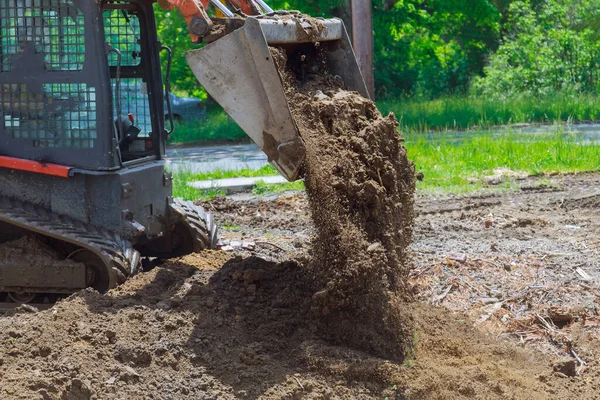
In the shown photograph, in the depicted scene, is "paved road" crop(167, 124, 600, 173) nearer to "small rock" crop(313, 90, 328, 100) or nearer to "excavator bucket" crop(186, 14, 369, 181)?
"small rock" crop(313, 90, 328, 100)

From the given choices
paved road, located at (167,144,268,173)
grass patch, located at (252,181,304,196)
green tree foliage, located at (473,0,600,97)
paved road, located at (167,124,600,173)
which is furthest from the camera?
green tree foliage, located at (473,0,600,97)

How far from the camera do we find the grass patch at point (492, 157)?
1255cm

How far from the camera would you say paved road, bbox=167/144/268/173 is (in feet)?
49.1

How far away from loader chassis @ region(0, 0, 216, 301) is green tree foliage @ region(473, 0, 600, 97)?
19.5 meters

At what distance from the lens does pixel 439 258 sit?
8.16 metres

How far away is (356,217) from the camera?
5719 mm

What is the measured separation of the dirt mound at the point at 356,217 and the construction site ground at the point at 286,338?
176mm

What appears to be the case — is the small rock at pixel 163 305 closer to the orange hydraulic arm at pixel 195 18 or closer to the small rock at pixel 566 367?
the orange hydraulic arm at pixel 195 18

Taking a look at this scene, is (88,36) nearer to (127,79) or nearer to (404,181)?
(127,79)

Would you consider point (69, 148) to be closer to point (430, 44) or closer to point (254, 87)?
point (254, 87)

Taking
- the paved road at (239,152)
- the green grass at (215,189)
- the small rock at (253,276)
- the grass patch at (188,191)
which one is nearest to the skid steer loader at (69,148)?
the small rock at (253,276)

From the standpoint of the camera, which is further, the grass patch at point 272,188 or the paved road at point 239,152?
the paved road at point 239,152

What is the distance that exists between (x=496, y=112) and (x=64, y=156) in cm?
1529

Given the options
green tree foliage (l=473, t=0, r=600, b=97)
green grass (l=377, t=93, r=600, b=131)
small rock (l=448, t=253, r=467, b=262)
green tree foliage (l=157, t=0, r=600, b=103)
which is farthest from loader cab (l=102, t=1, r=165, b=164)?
green tree foliage (l=473, t=0, r=600, b=97)
